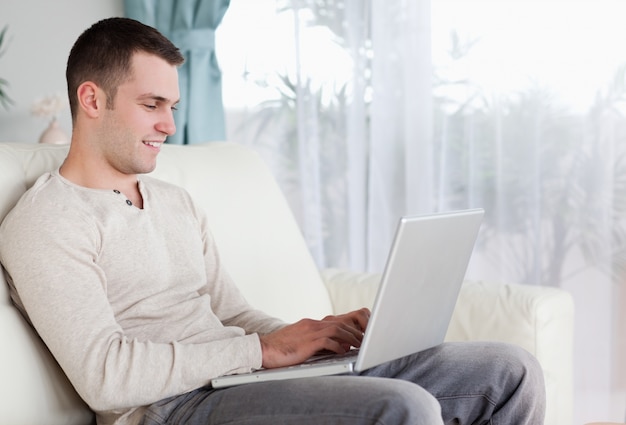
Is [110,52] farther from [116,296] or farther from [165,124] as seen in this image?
[116,296]

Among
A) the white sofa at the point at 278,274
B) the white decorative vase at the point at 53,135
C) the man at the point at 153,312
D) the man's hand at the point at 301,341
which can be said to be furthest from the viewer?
the white decorative vase at the point at 53,135

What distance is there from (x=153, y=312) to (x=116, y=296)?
0.07 metres

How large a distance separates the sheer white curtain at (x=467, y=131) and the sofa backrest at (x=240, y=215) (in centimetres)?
71

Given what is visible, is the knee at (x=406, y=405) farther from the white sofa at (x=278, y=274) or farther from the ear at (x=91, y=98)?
the ear at (x=91, y=98)

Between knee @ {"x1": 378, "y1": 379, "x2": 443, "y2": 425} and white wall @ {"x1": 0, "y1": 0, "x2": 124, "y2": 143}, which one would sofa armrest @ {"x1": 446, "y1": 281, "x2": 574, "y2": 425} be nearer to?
knee @ {"x1": 378, "y1": 379, "x2": 443, "y2": 425}

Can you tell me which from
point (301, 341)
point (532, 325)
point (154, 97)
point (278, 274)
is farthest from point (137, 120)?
point (532, 325)

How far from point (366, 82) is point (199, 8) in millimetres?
651

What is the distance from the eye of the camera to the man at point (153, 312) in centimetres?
A: 138

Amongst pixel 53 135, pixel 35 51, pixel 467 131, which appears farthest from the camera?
pixel 35 51

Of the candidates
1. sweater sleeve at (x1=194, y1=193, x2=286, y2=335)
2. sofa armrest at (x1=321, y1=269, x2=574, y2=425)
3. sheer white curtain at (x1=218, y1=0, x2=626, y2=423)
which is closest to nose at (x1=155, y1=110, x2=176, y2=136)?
sweater sleeve at (x1=194, y1=193, x2=286, y2=335)

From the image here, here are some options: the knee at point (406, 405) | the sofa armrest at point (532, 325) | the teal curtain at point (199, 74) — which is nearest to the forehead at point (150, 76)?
the knee at point (406, 405)

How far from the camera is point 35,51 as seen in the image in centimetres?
341

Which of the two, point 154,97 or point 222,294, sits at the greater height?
point 154,97

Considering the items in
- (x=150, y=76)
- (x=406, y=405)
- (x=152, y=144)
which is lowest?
(x=406, y=405)
